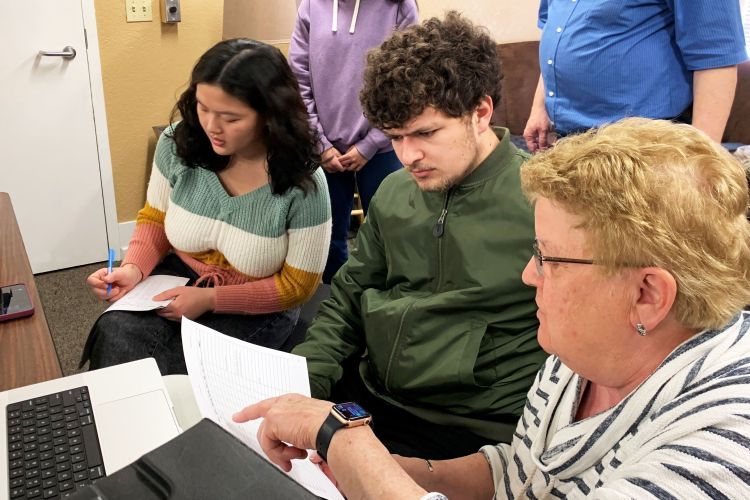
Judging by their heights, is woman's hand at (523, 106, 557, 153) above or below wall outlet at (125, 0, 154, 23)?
below

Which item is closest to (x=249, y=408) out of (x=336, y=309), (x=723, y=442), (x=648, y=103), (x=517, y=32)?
(x=336, y=309)

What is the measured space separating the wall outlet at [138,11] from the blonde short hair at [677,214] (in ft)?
9.37

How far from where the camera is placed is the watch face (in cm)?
88

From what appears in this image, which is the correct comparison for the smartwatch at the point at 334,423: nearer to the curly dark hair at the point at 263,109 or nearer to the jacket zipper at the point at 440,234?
the jacket zipper at the point at 440,234

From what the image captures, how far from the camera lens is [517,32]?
13.3ft

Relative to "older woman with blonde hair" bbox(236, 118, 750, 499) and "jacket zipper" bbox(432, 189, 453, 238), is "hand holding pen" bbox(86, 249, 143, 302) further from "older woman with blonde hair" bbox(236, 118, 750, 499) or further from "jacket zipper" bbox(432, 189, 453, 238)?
"older woman with blonde hair" bbox(236, 118, 750, 499)

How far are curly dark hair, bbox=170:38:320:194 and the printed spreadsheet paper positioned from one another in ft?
1.96

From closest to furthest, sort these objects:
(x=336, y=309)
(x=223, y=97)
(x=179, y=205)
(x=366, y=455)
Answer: (x=366, y=455)
(x=336, y=309)
(x=223, y=97)
(x=179, y=205)

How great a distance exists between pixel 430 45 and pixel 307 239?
1.85 feet

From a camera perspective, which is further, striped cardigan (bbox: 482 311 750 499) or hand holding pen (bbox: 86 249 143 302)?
hand holding pen (bbox: 86 249 143 302)

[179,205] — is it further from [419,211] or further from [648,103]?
[648,103]

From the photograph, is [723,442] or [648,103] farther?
[648,103]

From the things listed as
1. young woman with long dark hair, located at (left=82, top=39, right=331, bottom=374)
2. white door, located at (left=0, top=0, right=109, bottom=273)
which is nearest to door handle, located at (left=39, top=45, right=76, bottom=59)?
white door, located at (left=0, top=0, right=109, bottom=273)

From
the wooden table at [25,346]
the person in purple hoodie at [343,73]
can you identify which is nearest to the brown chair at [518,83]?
the person in purple hoodie at [343,73]
